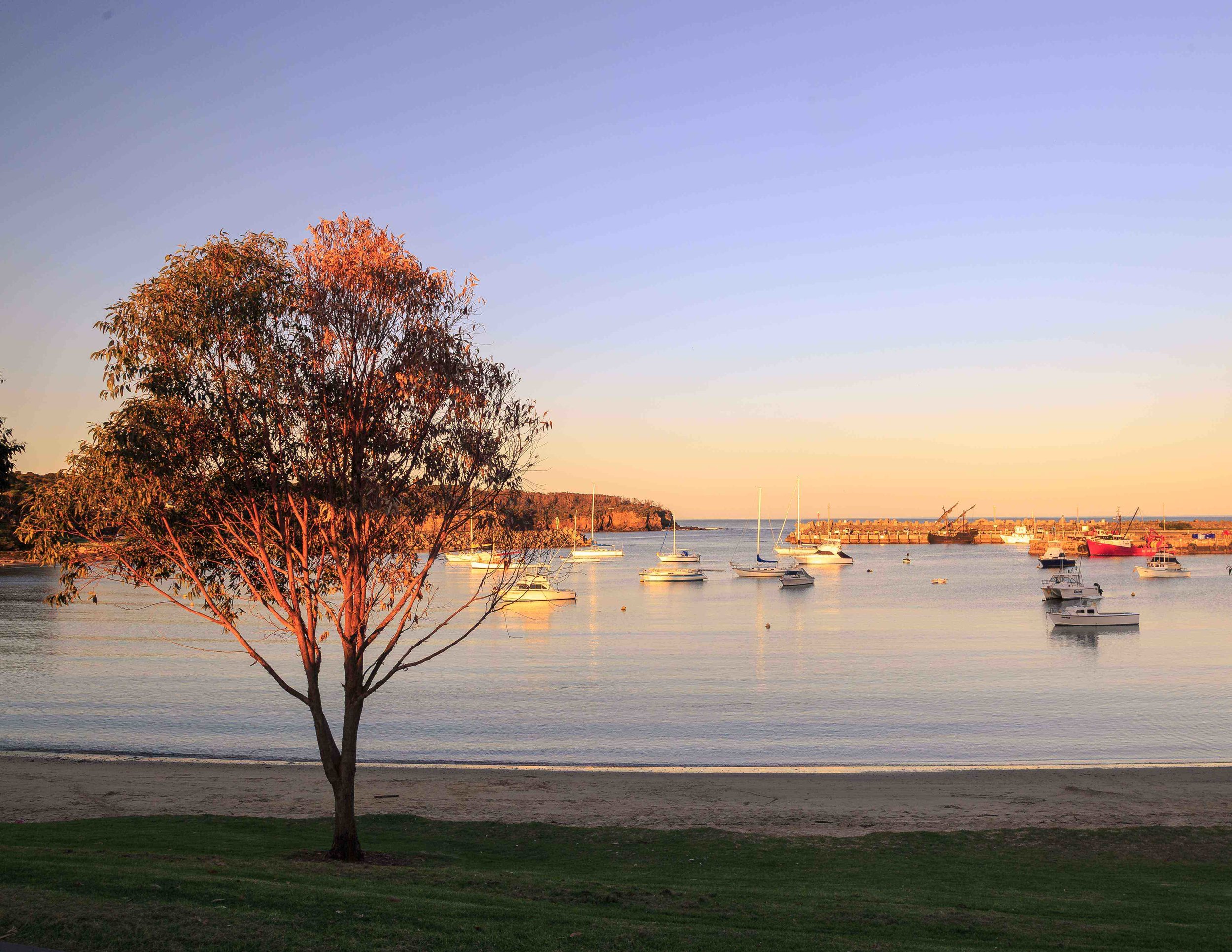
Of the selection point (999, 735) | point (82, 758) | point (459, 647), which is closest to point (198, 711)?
point (82, 758)

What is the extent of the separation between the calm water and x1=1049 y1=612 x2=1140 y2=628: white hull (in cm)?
148

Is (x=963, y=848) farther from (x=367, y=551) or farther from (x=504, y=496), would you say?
(x=367, y=551)

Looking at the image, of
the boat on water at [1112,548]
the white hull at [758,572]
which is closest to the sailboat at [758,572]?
the white hull at [758,572]

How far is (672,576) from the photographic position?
11656 centimetres

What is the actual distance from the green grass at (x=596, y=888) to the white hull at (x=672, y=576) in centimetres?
9785

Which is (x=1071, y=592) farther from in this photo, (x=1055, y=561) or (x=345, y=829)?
(x=345, y=829)

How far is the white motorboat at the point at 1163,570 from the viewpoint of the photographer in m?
117

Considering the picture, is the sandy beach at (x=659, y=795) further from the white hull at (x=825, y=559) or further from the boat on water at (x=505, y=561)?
the white hull at (x=825, y=559)

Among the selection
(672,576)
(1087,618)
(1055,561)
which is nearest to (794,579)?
(672,576)

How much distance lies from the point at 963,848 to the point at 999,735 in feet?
53.4

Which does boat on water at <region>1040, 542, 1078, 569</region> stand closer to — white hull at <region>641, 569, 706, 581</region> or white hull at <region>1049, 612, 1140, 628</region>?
white hull at <region>641, 569, 706, 581</region>

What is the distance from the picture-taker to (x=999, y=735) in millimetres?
31312

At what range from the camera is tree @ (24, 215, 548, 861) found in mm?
13445

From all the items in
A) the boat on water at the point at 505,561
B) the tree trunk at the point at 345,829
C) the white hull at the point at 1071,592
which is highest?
the boat on water at the point at 505,561
